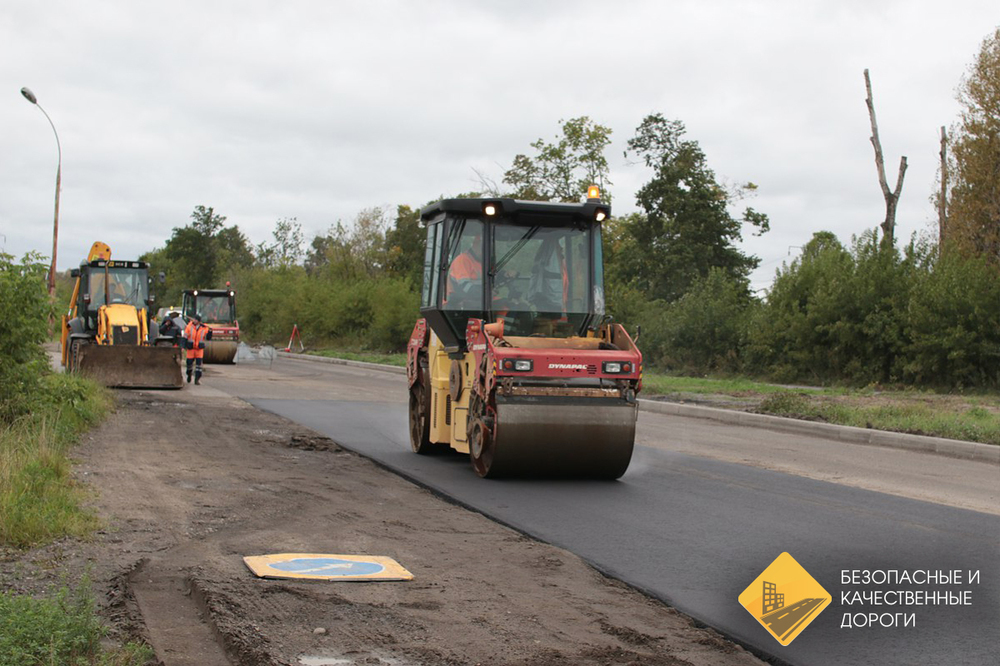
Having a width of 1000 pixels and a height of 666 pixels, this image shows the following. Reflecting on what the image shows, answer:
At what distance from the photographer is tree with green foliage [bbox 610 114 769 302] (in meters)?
52.0

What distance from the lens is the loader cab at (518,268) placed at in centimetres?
1164

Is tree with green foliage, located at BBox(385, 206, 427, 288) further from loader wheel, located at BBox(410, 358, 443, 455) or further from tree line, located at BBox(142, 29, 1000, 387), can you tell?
loader wheel, located at BBox(410, 358, 443, 455)

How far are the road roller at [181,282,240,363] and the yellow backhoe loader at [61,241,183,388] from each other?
31.2 ft

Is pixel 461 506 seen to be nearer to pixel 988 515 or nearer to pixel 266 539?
pixel 266 539

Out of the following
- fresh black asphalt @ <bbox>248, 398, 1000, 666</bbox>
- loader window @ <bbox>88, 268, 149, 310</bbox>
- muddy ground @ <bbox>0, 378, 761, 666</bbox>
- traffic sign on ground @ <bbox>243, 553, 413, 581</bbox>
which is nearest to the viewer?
muddy ground @ <bbox>0, 378, 761, 666</bbox>

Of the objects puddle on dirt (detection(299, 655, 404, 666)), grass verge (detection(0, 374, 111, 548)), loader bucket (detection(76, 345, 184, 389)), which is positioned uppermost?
loader bucket (detection(76, 345, 184, 389))

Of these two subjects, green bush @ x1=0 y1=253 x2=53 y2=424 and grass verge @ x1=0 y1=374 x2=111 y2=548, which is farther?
green bush @ x1=0 y1=253 x2=53 y2=424

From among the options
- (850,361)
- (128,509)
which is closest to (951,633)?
(128,509)

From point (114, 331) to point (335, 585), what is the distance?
20.0m

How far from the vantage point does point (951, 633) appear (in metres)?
5.58

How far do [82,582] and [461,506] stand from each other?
4.11 metres

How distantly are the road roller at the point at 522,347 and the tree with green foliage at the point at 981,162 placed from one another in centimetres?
2235

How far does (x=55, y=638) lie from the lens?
4.62 metres

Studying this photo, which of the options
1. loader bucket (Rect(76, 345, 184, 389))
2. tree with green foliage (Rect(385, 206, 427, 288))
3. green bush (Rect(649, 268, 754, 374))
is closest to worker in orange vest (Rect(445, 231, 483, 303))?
loader bucket (Rect(76, 345, 184, 389))
